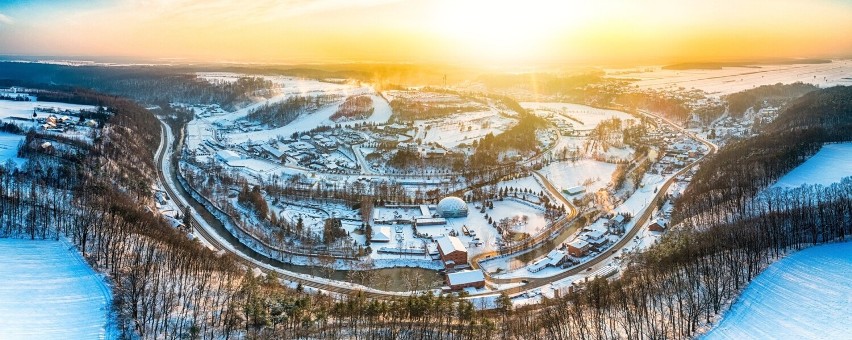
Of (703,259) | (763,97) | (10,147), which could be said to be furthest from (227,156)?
(763,97)

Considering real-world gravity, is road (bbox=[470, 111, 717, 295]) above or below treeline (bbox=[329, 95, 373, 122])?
below

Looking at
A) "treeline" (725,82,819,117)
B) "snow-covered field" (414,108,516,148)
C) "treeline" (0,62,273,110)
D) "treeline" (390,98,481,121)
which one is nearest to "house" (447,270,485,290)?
"snow-covered field" (414,108,516,148)

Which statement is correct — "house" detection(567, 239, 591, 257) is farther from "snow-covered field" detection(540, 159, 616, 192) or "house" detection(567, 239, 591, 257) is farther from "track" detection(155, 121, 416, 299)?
"snow-covered field" detection(540, 159, 616, 192)

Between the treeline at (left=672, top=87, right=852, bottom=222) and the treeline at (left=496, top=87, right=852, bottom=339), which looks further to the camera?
the treeline at (left=672, top=87, right=852, bottom=222)

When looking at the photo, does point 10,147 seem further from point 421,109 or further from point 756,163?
point 756,163

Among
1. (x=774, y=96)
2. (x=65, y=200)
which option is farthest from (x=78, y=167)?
(x=774, y=96)

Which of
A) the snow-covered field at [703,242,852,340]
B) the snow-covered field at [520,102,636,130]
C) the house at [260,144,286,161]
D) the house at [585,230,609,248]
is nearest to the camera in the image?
the snow-covered field at [703,242,852,340]

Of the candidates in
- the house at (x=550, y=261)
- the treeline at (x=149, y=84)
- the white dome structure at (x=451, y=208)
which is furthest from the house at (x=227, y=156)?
the treeline at (x=149, y=84)
